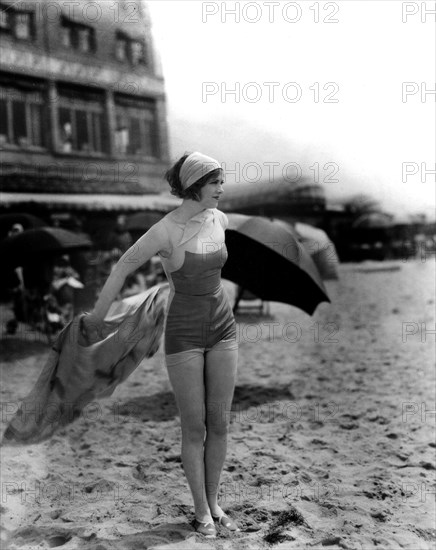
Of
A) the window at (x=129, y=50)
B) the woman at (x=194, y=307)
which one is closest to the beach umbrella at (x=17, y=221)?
the window at (x=129, y=50)

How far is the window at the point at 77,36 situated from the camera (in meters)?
3.90

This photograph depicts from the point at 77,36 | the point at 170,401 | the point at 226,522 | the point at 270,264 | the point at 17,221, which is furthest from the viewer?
the point at 17,221

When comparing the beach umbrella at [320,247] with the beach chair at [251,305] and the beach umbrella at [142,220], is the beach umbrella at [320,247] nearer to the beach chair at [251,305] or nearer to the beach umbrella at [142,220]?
the beach chair at [251,305]

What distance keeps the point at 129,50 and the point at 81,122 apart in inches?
22.0

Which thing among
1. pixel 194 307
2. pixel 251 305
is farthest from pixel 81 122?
pixel 194 307

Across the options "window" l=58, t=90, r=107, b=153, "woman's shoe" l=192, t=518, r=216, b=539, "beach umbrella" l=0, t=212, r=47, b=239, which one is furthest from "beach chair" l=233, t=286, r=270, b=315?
"woman's shoe" l=192, t=518, r=216, b=539

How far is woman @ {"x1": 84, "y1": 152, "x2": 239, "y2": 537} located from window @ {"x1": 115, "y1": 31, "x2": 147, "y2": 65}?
162 centimetres

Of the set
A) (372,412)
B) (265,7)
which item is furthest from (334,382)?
(265,7)

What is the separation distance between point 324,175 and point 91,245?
5.55ft

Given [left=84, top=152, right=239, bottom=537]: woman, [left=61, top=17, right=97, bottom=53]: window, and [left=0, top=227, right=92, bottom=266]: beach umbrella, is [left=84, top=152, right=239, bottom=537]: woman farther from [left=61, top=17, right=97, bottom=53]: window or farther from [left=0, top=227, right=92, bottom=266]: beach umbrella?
[left=0, top=227, right=92, bottom=266]: beach umbrella

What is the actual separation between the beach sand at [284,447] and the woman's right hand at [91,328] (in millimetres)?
576

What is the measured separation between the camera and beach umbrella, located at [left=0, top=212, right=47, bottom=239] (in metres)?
4.54

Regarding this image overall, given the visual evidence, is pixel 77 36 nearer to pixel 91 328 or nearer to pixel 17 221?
pixel 17 221

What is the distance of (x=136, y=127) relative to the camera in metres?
3.86
